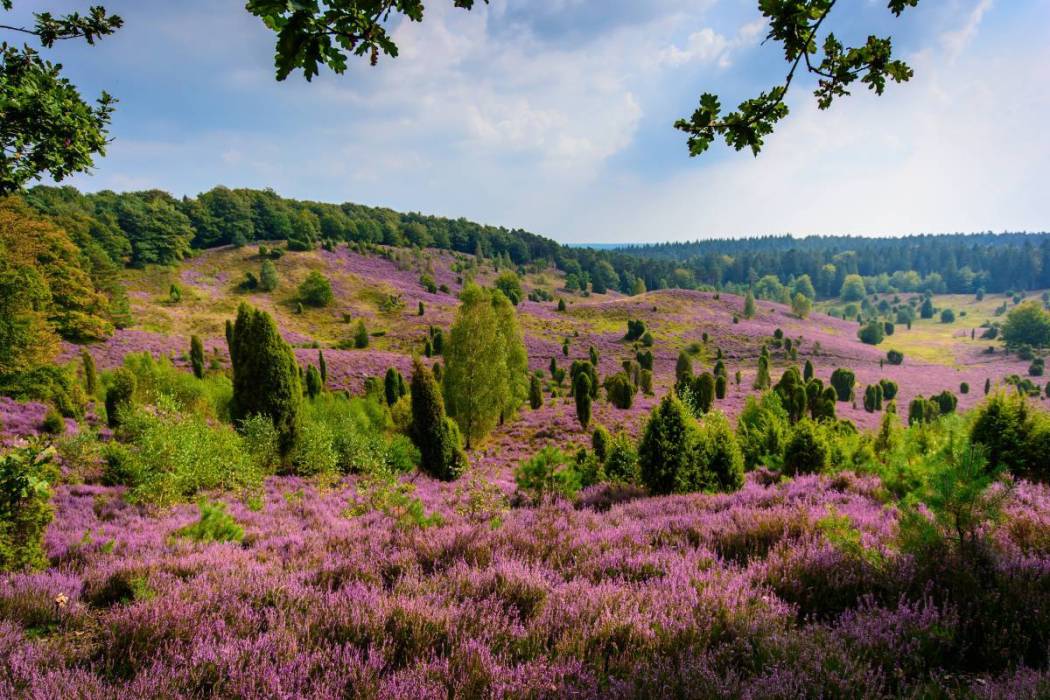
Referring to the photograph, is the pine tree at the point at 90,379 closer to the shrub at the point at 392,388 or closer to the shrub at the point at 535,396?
the shrub at the point at 392,388

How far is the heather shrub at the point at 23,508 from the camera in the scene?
4188 millimetres

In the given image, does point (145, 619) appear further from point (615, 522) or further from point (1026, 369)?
point (1026, 369)

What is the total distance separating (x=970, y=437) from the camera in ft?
28.5

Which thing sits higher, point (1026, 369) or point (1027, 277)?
point (1027, 277)

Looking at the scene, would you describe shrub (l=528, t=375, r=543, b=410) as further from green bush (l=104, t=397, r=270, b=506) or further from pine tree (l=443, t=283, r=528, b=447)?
green bush (l=104, t=397, r=270, b=506)

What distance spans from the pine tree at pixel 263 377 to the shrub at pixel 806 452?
51.3 ft

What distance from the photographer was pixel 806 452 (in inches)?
435

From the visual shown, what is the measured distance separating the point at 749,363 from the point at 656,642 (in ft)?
218

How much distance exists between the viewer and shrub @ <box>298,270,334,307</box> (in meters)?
65.9

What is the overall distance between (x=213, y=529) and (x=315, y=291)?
65.6 metres

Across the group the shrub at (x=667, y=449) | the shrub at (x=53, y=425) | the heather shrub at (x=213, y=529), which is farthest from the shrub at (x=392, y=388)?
the heather shrub at (x=213, y=529)

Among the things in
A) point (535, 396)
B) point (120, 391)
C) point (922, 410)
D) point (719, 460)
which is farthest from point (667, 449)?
point (922, 410)

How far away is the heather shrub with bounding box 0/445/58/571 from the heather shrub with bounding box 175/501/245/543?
1517 millimetres

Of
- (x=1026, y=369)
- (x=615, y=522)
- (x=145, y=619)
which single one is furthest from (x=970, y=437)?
(x=1026, y=369)
